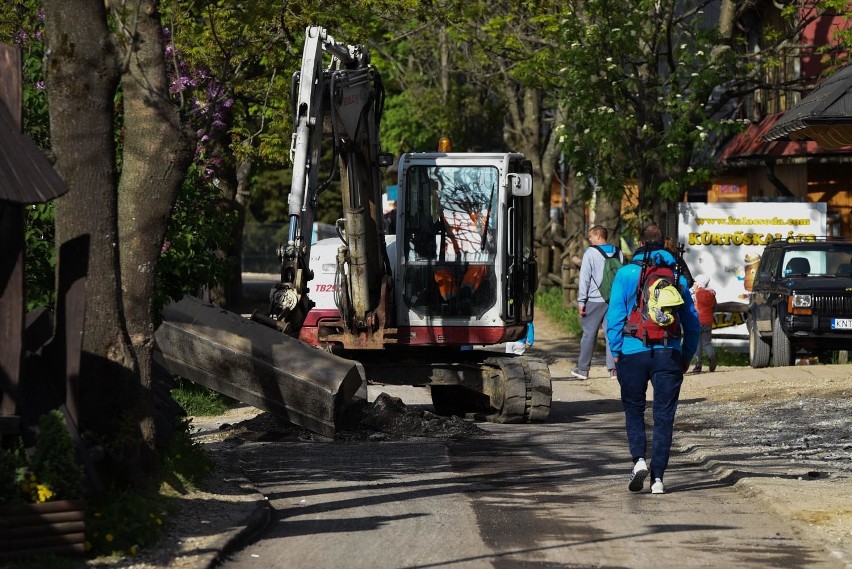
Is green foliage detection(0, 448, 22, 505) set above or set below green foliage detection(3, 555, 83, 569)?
above

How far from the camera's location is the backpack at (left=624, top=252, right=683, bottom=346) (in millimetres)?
10562

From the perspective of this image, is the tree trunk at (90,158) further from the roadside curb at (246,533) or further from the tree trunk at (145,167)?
the roadside curb at (246,533)

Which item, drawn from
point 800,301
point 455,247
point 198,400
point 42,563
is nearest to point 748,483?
point 42,563

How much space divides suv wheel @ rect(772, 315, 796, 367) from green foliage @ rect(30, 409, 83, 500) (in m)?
15.8

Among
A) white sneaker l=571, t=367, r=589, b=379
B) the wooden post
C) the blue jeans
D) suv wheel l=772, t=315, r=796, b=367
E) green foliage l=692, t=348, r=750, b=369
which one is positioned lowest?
green foliage l=692, t=348, r=750, b=369

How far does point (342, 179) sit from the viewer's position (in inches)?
597

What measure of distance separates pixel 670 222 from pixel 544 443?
1277 cm

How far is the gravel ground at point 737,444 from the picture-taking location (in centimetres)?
873

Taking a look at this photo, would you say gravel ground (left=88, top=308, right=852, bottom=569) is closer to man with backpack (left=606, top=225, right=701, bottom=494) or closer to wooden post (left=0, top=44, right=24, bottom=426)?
man with backpack (left=606, top=225, right=701, bottom=494)

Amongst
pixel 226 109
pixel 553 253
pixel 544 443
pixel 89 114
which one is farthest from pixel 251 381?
pixel 553 253

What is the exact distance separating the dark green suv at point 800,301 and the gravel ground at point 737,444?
0.60 m

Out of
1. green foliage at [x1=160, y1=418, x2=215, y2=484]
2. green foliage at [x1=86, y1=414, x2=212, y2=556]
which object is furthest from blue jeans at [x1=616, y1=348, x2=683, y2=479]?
green foliage at [x1=86, y1=414, x2=212, y2=556]

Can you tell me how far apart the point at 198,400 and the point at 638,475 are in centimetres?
726

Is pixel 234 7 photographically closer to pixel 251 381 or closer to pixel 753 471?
pixel 251 381
